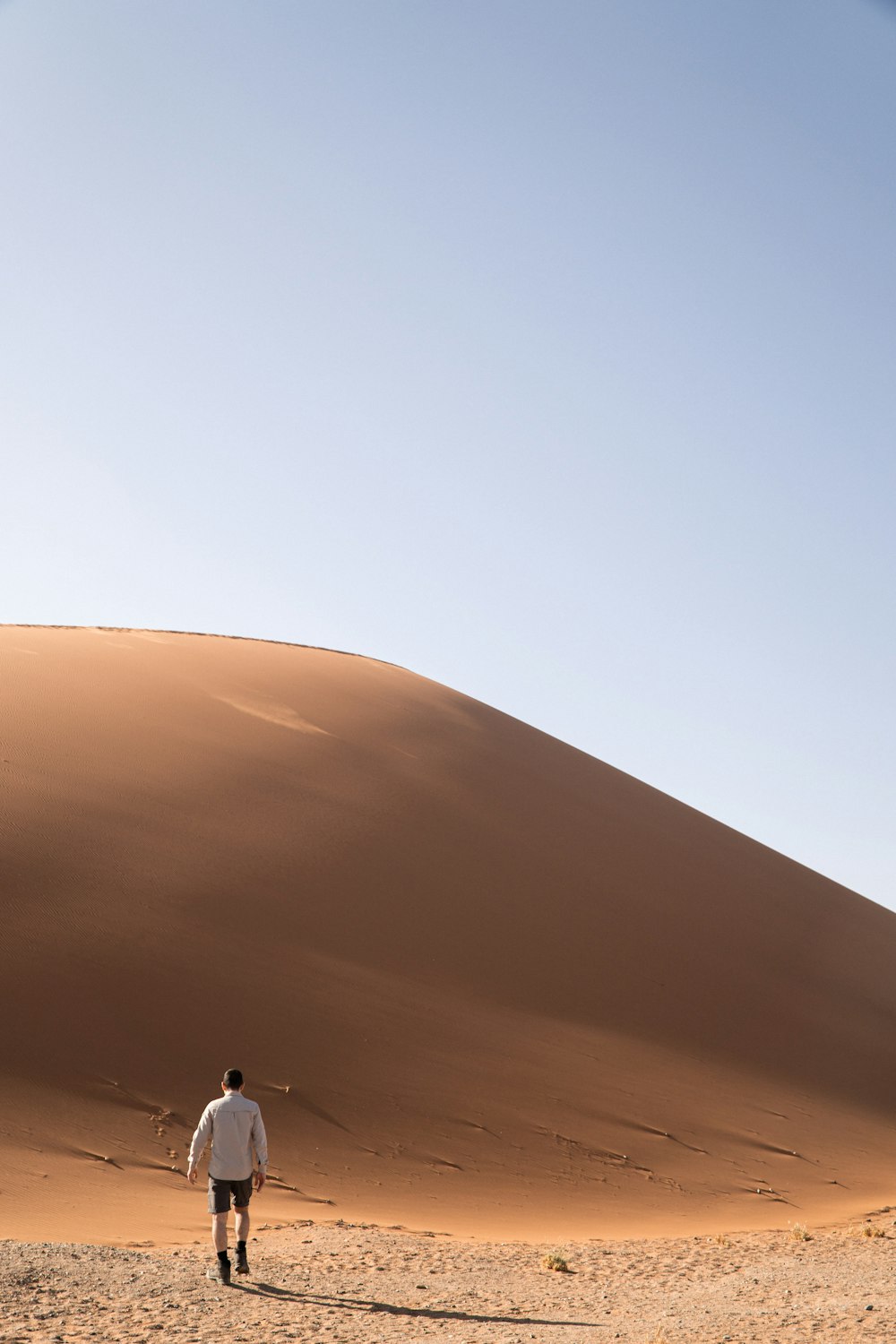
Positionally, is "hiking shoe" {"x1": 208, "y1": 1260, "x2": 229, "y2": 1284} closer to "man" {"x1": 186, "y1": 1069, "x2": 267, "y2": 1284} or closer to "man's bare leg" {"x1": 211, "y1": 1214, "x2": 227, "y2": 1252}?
"man's bare leg" {"x1": 211, "y1": 1214, "x2": 227, "y2": 1252}

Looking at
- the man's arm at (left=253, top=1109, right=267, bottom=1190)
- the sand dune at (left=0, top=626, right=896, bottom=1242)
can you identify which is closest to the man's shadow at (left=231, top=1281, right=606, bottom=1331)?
the man's arm at (left=253, top=1109, right=267, bottom=1190)

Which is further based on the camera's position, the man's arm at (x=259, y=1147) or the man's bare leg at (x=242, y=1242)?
the man's arm at (x=259, y=1147)

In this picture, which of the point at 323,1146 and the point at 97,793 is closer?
the point at 323,1146

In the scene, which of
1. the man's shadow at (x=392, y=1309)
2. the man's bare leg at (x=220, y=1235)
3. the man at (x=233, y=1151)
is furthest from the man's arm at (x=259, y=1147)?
the man's shadow at (x=392, y=1309)

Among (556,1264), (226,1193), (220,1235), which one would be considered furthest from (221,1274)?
(556,1264)

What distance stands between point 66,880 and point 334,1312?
8.33 metres

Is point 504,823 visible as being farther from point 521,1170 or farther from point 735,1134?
point 521,1170

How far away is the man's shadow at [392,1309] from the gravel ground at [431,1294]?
18 mm

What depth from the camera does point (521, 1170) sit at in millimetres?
11508

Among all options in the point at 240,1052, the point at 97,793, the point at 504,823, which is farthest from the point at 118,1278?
the point at 504,823

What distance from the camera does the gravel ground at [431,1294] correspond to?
639 centimetres

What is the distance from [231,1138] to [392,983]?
273 inches

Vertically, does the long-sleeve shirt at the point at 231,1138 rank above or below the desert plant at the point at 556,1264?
above

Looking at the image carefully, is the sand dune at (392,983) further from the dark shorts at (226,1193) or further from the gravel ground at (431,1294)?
the dark shorts at (226,1193)
